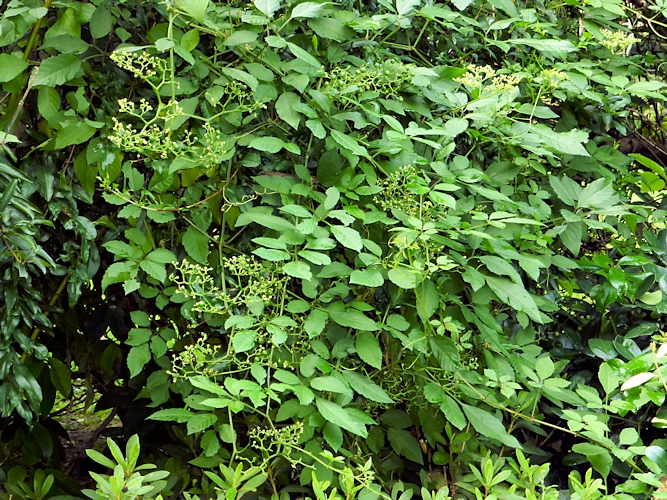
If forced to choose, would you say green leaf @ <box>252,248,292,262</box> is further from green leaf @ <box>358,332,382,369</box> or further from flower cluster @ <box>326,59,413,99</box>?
flower cluster @ <box>326,59,413,99</box>

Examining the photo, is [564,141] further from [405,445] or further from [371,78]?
[405,445]

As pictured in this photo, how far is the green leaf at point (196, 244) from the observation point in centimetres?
138

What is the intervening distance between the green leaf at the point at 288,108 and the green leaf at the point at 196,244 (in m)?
0.30

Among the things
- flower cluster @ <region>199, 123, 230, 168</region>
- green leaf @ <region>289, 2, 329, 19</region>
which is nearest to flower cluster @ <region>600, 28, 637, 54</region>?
green leaf @ <region>289, 2, 329, 19</region>

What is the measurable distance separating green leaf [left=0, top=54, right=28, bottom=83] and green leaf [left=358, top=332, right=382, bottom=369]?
2.77 ft

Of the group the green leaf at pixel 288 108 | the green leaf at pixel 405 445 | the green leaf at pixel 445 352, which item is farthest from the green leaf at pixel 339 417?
the green leaf at pixel 288 108

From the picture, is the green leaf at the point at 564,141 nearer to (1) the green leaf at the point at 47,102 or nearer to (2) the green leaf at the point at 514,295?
(2) the green leaf at the point at 514,295

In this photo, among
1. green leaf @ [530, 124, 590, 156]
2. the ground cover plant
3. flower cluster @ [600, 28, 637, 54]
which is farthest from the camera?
flower cluster @ [600, 28, 637, 54]

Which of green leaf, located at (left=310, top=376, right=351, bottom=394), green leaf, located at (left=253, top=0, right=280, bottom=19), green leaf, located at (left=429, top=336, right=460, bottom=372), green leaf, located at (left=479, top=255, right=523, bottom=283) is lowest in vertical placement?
green leaf, located at (left=429, top=336, right=460, bottom=372)

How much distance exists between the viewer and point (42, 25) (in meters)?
1.38

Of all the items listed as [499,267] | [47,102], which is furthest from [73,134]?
[499,267]

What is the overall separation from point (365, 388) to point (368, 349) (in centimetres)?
8

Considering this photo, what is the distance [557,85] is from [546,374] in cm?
71

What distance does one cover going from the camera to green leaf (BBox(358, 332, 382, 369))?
130 cm
